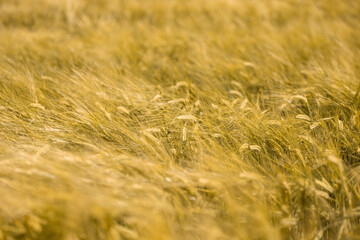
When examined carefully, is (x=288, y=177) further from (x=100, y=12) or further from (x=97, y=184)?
(x=100, y=12)

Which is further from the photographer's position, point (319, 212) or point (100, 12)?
point (100, 12)

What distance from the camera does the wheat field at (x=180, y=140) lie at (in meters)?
0.79

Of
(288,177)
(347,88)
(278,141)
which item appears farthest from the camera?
(347,88)

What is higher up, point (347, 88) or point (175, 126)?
point (347, 88)

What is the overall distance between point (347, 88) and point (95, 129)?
1.28 metres

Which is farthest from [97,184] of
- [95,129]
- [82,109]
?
[82,109]

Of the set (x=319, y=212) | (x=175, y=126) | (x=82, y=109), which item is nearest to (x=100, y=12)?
(x=82, y=109)

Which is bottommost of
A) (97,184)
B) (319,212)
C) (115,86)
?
(319,212)

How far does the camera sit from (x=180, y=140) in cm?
111

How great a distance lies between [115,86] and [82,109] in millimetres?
304

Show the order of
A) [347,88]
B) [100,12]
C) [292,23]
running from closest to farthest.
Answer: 1. [347,88]
2. [292,23]
3. [100,12]

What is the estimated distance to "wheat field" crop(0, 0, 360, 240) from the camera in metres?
0.79

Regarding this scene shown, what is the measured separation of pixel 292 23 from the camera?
2684 millimetres

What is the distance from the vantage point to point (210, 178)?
34.6 inches
